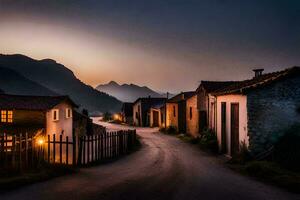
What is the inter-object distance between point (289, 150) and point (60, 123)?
987 inches

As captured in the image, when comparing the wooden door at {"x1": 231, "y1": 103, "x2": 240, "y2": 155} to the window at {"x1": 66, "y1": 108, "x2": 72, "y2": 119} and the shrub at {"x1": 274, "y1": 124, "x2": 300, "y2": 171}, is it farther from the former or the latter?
the window at {"x1": 66, "y1": 108, "x2": 72, "y2": 119}

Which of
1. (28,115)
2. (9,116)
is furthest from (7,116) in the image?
(28,115)

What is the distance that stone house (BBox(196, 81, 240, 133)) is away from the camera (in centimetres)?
2645

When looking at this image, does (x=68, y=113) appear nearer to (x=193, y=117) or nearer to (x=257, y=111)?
(x=193, y=117)

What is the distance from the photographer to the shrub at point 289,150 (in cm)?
1488

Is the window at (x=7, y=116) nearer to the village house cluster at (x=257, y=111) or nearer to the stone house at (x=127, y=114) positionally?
the village house cluster at (x=257, y=111)

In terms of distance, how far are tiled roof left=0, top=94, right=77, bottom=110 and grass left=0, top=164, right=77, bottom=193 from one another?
60.6ft

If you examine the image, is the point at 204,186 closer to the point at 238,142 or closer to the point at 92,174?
the point at 92,174

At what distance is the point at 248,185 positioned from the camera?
11.7 m

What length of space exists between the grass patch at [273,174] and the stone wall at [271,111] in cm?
212

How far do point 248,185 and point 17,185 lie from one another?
812cm

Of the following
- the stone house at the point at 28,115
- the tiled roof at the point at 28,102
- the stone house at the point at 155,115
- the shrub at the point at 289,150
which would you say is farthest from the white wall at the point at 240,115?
the stone house at the point at 155,115

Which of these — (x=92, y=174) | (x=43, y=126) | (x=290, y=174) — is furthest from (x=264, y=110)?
(x=43, y=126)

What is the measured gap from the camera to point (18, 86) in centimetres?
18238
